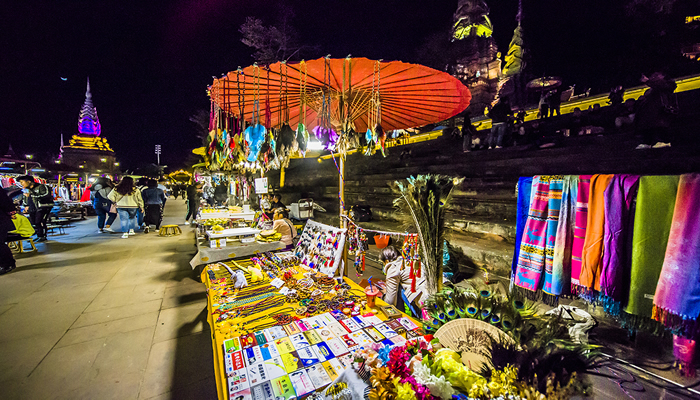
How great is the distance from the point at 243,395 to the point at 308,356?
0.40 meters

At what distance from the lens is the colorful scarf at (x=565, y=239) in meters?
2.82

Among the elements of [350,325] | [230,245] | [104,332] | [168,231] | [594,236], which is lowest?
[104,332]

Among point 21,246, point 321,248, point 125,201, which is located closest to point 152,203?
point 125,201

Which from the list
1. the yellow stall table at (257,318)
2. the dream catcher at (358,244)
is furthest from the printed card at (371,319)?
the dream catcher at (358,244)

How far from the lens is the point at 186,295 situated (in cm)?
409

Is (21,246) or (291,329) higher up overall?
(291,329)

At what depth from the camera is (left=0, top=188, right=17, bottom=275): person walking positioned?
5.14 m

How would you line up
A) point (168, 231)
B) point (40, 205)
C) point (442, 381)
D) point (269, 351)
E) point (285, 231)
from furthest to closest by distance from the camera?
point (168, 231)
point (40, 205)
point (285, 231)
point (269, 351)
point (442, 381)

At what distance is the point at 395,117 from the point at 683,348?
12.8 ft

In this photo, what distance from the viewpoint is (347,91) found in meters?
2.91

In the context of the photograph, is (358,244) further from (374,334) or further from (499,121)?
(499,121)

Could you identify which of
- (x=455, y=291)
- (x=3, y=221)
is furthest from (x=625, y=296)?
(x=3, y=221)

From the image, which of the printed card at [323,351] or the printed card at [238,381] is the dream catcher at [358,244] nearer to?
the printed card at [323,351]

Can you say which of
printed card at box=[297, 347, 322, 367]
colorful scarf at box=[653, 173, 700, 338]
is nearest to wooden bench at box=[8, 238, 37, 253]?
printed card at box=[297, 347, 322, 367]
